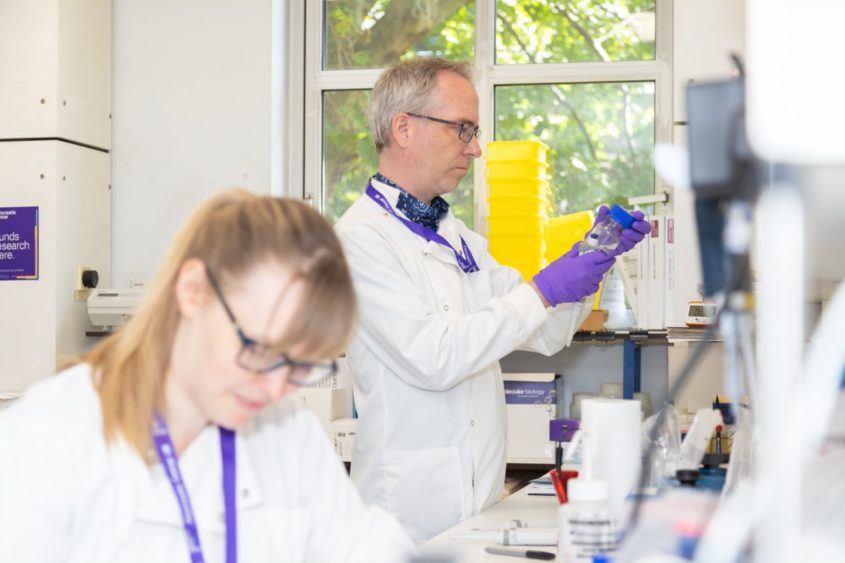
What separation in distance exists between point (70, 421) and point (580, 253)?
142 cm

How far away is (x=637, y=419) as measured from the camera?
5.49ft

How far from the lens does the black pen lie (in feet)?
5.37

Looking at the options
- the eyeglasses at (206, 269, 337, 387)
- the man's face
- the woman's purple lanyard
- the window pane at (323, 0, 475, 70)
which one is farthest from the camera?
the window pane at (323, 0, 475, 70)

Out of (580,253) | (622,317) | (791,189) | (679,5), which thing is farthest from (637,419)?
(679,5)

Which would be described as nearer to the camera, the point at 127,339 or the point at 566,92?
the point at 127,339

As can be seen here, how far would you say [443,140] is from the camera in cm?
235

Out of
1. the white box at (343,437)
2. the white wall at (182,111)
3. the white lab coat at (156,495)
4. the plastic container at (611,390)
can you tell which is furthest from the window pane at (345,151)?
the white lab coat at (156,495)

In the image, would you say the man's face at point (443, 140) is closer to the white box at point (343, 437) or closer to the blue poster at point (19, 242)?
the white box at point (343, 437)

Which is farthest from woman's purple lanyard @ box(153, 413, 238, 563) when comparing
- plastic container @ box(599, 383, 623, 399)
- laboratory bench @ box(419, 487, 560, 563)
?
plastic container @ box(599, 383, 623, 399)

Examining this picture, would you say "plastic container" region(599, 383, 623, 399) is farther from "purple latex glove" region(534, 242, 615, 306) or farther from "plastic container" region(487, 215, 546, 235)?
"purple latex glove" region(534, 242, 615, 306)

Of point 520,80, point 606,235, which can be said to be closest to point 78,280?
point 520,80

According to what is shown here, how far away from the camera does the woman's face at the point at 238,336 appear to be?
108 centimetres

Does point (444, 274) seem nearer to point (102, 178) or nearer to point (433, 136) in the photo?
point (433, 136)

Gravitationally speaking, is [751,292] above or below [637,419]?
above
